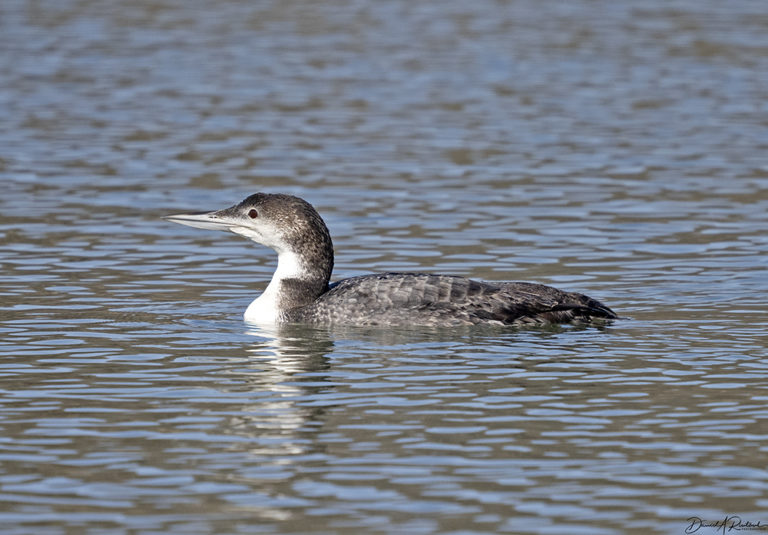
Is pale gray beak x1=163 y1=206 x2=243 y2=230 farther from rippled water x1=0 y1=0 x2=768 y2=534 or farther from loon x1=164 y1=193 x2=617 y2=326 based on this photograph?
rippled water x1=0 y1=0 x2=768 y2=534

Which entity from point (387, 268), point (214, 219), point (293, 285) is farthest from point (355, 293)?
point (387, 268)

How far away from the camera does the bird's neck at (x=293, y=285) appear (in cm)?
1091

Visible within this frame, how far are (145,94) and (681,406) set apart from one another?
16202mm

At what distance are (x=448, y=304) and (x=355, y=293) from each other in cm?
68

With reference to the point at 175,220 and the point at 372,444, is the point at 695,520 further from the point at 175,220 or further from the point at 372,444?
the point at 175,220

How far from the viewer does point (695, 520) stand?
654cm

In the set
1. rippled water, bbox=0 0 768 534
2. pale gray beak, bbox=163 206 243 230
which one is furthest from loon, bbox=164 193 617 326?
rippled water, bbox=0 0 768 534

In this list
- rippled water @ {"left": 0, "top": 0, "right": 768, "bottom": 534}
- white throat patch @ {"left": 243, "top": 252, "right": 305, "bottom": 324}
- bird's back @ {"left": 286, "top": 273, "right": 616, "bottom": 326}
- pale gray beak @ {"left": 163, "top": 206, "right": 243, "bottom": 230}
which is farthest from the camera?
pale gray beak @ {"left": 163, "top": 206, "right": 243, "bottom": 230}

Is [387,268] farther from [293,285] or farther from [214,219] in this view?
[214,219]

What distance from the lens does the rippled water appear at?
701cm

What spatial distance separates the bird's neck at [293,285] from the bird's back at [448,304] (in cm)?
29

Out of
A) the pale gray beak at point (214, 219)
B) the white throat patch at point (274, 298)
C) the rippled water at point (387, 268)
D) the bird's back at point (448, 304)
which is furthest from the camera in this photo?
the pale gray beak at point (214, 219)

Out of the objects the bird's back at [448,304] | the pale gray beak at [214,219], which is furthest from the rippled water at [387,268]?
the pale gray beak at [214,219]

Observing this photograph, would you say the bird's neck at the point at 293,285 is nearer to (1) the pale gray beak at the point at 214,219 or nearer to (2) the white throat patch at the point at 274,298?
(2) the white throat patch at the point at 274,298
